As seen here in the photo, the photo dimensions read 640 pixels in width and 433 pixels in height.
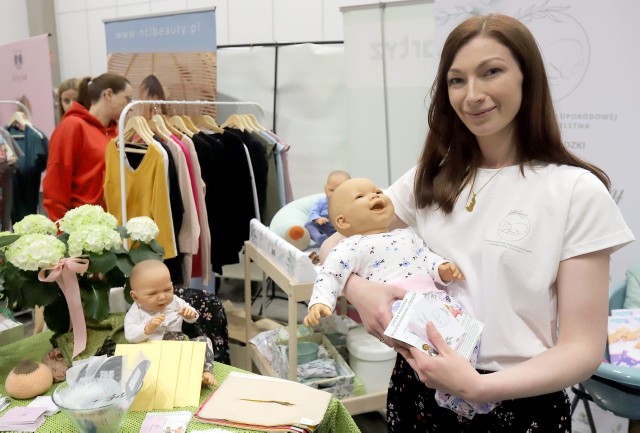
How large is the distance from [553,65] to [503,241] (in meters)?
1.56

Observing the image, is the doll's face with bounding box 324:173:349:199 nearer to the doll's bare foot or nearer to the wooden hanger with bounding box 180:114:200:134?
the wooden hanger with bounding box 180:114:200:134

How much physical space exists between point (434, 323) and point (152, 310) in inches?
32.3

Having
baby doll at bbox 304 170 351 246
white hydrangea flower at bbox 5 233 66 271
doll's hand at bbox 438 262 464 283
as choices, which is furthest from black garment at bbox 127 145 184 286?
doll's hand at bbox 438 262 464 283

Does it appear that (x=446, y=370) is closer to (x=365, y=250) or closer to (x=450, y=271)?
(x=450, y=271)

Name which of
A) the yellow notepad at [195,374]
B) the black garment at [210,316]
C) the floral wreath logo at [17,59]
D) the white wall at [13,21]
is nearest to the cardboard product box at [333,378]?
the black garment at [210,316]

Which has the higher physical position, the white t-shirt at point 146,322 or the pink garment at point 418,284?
the pink garment at point 418,284

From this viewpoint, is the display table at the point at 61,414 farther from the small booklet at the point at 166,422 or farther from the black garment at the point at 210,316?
the black garment at the point at 210,316

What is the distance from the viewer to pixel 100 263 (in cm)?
144

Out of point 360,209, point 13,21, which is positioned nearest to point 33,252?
point 360,209

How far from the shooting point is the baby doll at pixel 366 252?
1333mm

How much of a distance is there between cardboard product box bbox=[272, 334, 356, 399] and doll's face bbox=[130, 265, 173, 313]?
997mm

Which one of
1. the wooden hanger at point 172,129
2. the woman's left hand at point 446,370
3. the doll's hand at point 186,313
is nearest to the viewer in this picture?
the woman's left hand at point 446,370

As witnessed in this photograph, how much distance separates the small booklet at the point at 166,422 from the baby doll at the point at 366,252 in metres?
0.36

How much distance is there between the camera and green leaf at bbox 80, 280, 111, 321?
4.90 feet
